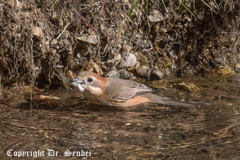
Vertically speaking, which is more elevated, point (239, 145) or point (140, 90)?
point (140, 90)

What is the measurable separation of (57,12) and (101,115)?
183 cm

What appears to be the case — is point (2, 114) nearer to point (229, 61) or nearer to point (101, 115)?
point (101, 115)

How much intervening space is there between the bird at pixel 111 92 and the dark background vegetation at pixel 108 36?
0.81m

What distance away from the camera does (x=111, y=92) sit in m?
5.62

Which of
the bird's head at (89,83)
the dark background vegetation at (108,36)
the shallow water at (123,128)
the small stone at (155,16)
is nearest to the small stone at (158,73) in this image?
the dark background vegetation at (108,36)

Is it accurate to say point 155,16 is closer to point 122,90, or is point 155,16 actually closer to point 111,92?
point 122,90

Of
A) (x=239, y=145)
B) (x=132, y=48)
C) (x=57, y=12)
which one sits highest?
(x=57, y=12)

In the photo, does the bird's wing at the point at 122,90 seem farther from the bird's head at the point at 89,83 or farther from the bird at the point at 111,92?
the bird's head at the point at 89,83

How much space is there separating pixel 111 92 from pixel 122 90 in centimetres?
18

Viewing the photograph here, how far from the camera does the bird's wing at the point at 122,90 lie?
5625 millimetres

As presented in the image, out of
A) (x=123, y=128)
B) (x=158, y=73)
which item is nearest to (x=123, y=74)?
(x=158, y=73)

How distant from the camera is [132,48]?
6820 millimetres

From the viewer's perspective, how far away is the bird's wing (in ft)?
18.5

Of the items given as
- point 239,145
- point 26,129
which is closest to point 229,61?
point 239,145
